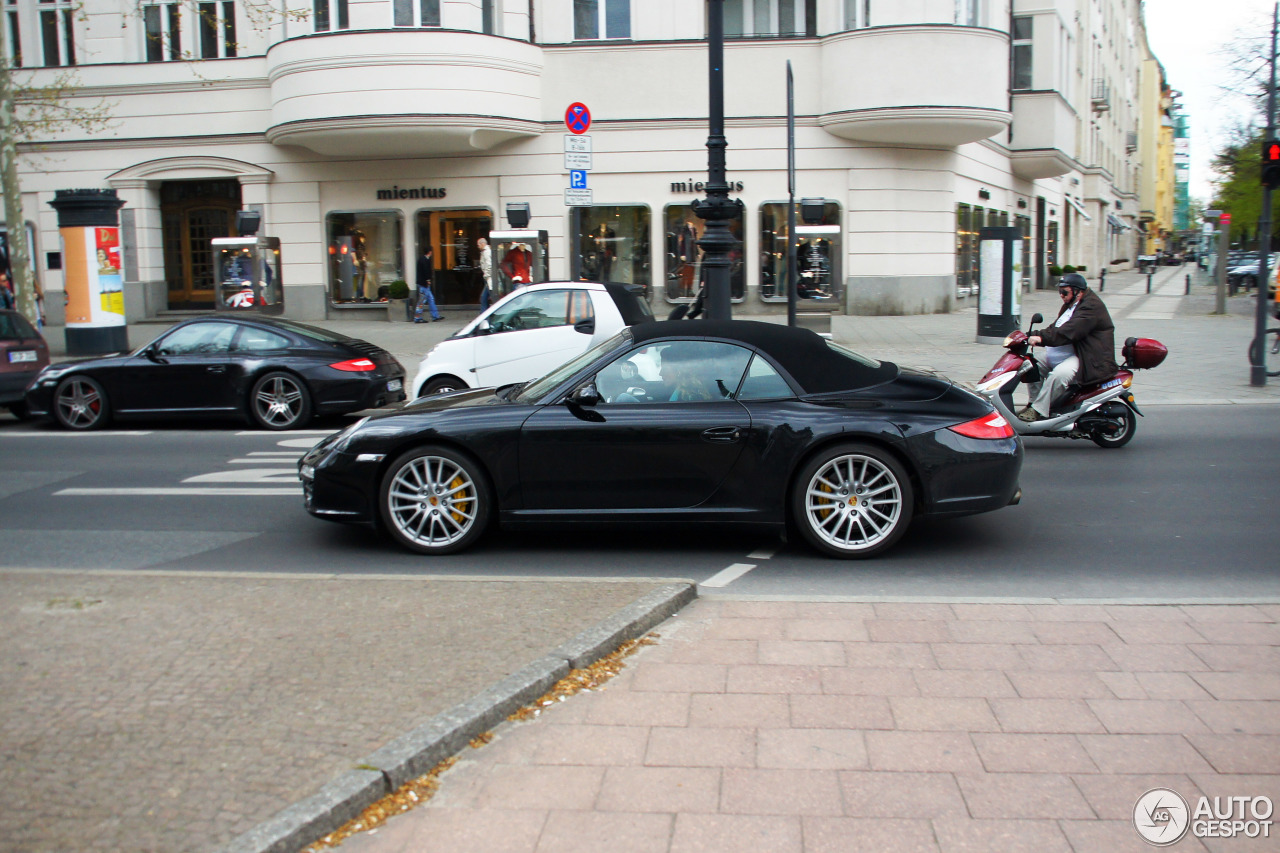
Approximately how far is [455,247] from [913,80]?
10.5 meters

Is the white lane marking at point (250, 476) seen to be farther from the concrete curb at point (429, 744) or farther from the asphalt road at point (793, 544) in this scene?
the concrete curb at point (429, 744)

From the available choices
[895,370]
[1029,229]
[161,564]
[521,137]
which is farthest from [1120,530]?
[1029,229]

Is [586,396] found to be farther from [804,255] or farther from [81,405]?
[804,255]

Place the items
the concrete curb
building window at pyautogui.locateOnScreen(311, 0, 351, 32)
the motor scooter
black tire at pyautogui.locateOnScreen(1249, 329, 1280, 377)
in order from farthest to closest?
building window at pyautogui.locateOnScreen(311, 0, 351, 32) < black tire at pyautogui.locateOnScreen(1249, 329, 1280, 377) < the motor scooter < the concrete curb

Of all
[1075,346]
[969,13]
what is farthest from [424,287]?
[1075,346]

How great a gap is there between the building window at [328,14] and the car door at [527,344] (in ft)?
44.6

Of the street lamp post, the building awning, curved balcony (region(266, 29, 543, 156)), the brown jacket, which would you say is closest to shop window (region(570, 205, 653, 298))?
curved balcony (region(266, 29, 543, 156))

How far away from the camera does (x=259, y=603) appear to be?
17.5 feet

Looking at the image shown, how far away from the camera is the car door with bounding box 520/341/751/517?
6.41 m

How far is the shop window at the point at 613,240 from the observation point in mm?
25047

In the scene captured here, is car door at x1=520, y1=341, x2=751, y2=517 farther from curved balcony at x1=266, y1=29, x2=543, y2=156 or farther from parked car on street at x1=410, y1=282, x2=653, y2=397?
curved balcony at x1=266, y1=29, x2=543, y2=156

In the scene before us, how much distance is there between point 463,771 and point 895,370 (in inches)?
169

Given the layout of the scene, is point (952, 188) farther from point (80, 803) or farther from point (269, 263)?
point (80, 803)

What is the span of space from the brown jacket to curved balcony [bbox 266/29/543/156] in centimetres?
1570
